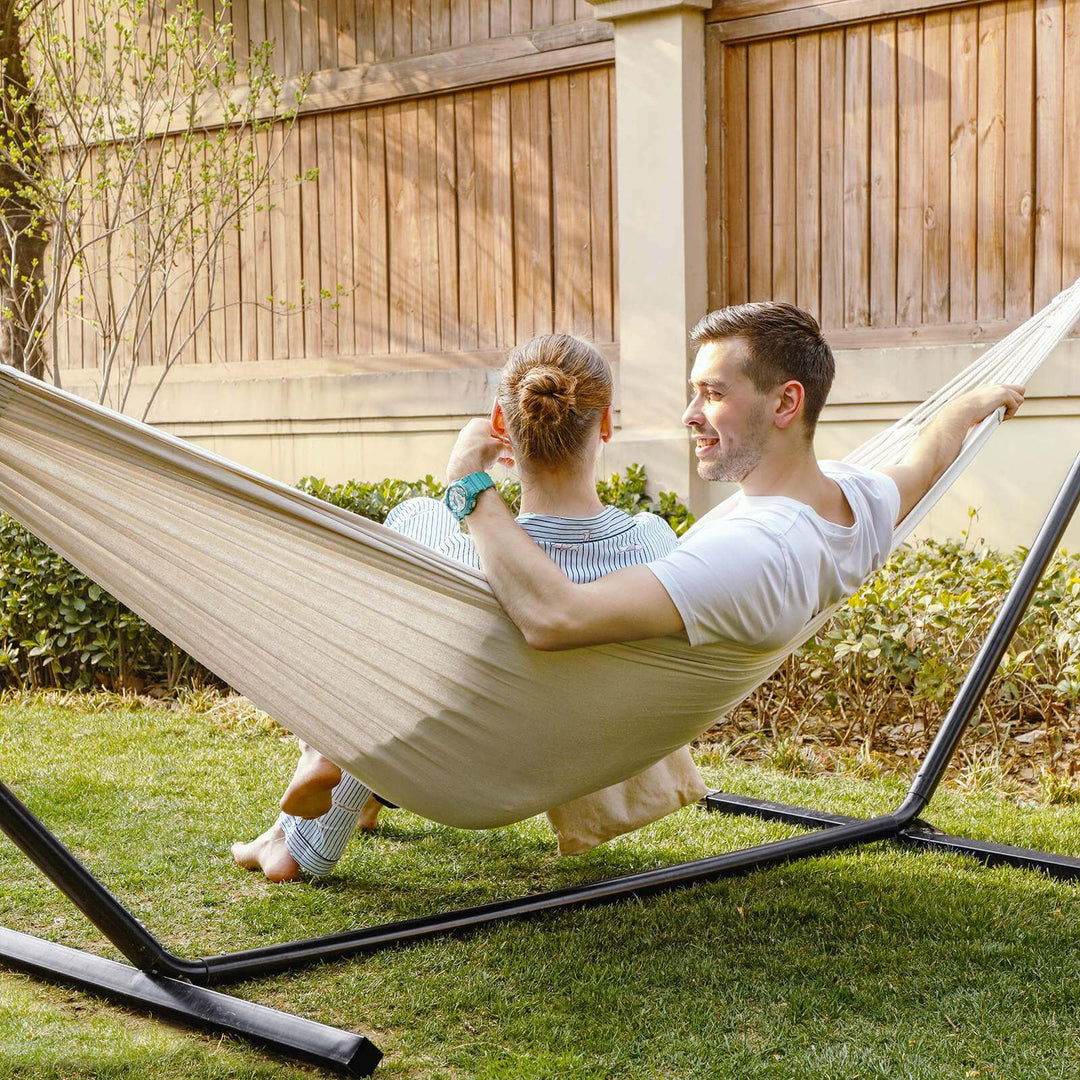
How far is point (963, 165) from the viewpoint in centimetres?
477

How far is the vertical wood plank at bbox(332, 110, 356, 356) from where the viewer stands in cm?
624

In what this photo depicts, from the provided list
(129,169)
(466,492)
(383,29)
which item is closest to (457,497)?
(466,492)

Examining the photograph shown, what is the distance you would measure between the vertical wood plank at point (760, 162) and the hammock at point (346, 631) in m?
3.26

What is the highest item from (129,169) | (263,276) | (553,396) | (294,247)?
(129,169)

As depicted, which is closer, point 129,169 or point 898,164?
point 898,164

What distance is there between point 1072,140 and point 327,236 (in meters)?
3.27

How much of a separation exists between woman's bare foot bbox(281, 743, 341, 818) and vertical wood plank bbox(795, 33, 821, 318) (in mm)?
3164

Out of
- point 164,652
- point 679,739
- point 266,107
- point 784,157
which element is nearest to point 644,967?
point 679,739

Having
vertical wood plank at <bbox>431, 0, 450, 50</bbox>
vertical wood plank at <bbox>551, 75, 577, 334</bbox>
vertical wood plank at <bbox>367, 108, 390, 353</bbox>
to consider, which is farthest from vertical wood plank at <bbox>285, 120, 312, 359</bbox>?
vertical wood plank at <bbox>551, 75, 577, 334</bbox>

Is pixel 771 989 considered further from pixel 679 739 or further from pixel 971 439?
pixel 971 439

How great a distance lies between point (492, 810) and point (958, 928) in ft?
3.12

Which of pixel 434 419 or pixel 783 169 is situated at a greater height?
pixel 783 169

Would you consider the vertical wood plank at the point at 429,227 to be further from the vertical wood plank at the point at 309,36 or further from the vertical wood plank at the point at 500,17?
the vertical wood plank at the point at 309,36

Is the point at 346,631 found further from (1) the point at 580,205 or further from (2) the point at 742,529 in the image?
(1) the point at 580,205
